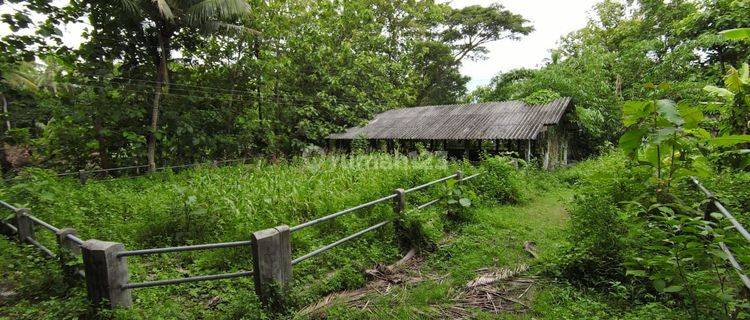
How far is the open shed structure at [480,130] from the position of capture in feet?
47.4

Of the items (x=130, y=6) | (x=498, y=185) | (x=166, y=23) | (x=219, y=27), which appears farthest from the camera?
(x=219, y=27)

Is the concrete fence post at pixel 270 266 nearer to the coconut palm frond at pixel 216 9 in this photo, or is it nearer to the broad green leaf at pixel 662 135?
the broad green leaf at pixel 662 135

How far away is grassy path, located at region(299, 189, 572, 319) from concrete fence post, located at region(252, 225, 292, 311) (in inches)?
13.3

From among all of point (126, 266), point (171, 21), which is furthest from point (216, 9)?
point (126, 266)

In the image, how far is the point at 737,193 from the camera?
4895 mm

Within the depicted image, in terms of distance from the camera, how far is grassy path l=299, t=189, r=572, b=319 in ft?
12.6

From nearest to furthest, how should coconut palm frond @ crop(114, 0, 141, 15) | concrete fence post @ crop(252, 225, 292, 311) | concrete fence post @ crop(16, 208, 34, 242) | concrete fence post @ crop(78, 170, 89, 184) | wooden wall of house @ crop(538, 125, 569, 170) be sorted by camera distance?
concrete fence post @ crop(252, 225, 292, 311) → concrete fence post @ crop(16, 208, 34, 242) → concrete fence post @ crop(78, 170, 89, 184) → coconut palm frond @ crop(114, 0, 141, 15) → wooden wall of house @ crop(538, 125, 569, 170)

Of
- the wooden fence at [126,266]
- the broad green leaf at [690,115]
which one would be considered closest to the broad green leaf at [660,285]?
the broad green leaf at [690,115]

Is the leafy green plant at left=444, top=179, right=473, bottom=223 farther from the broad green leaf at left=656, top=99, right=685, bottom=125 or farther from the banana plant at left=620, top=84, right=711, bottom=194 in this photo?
the broad green leaf at left=656, top=99, right=685, bottom=125

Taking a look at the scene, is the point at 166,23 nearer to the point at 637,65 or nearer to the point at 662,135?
the point at 662,135

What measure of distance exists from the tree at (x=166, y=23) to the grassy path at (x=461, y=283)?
1203 cm

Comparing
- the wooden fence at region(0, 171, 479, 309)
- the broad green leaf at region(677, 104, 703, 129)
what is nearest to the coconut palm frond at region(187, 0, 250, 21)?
the wooden fence at region(0, 171, 479, 309)

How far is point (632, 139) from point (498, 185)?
589cm

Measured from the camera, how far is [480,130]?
49.6 feet
